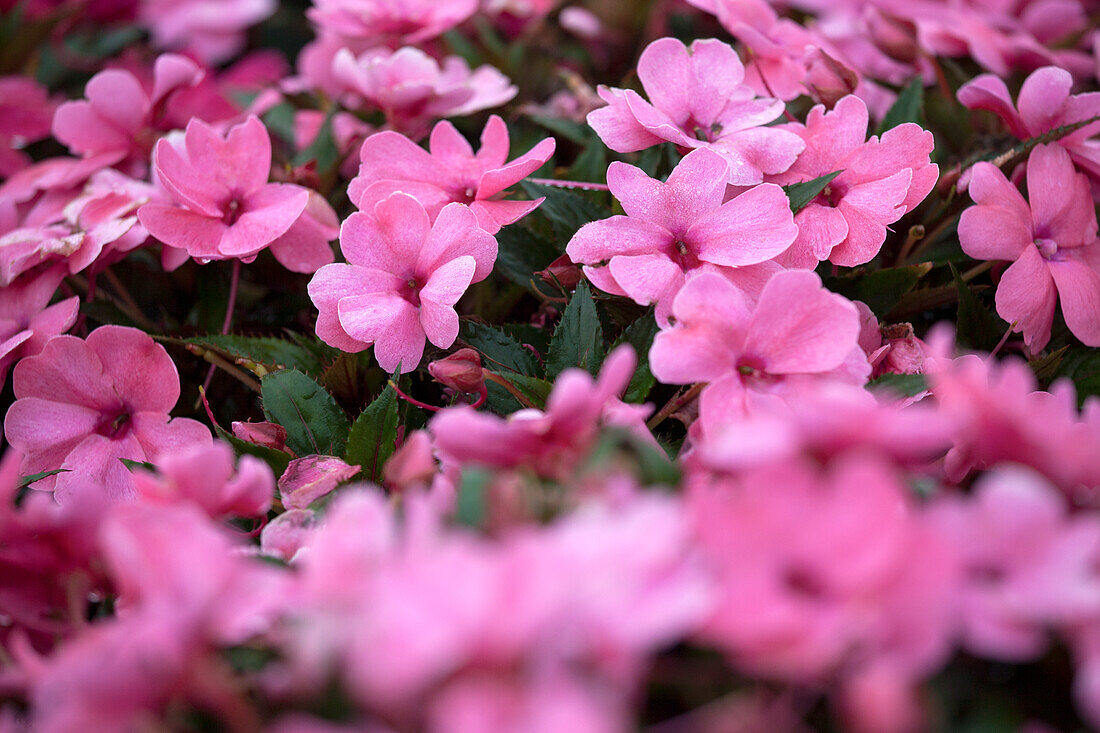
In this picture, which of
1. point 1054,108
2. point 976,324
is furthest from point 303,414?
point 1054,108

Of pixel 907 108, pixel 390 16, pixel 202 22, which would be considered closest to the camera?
pixel 907 108

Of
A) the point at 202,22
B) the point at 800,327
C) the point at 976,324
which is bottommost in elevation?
the point at 202,22

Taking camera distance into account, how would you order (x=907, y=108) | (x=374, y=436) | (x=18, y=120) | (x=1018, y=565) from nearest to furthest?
(x=1018, y=565) → (x=374, y=436) → (x=907, y=108) → (x=18, y=120)

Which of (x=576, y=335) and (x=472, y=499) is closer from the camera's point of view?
(x=472, y=499)

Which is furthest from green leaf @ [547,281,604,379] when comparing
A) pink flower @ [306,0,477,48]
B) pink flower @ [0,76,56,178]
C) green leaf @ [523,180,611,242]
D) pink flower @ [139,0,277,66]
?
pink flower @ [139,0,277,66]

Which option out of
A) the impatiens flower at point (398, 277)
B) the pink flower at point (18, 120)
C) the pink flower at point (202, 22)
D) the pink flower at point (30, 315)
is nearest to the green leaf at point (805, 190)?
the impatiens flower at point (398, 277)

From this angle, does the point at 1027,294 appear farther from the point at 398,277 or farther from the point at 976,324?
the point at 398,277

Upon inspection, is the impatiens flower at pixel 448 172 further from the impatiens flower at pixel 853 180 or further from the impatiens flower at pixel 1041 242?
the impatiens flower at pixel 1041 242

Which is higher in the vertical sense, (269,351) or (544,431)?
(544,431)
